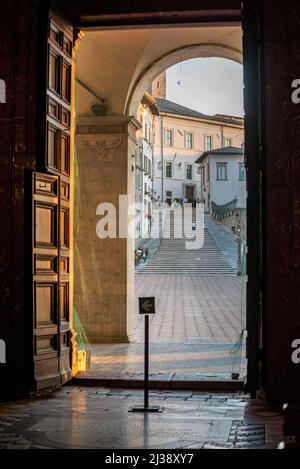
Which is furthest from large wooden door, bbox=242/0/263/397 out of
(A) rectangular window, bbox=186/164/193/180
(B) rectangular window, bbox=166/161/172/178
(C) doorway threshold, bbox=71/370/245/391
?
(A) rectangular window, bbox=186/164/193/180

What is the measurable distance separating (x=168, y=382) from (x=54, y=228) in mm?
2272

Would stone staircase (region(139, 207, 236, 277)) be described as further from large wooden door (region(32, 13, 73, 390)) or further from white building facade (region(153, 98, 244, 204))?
white building facade (region(153, 98, 244, 204))

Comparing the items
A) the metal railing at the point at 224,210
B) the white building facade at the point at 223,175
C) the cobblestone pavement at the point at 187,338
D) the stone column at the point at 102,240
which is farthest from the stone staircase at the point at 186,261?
the white building facade at the point at 223,175

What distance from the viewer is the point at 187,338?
13.8 m

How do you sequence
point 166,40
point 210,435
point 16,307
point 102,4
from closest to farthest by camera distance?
point 210,435
point 16,307
point 102,4
point 166,40

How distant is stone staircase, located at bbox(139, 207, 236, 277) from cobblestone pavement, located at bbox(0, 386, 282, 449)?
2624 centimetres

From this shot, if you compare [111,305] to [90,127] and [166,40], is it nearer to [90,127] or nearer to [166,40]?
[90,127]

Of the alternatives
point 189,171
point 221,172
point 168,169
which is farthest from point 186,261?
point 189,171

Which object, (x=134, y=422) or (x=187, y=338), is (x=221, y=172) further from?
(x=134, y=422)

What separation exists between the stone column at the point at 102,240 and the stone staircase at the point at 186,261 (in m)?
20.5
